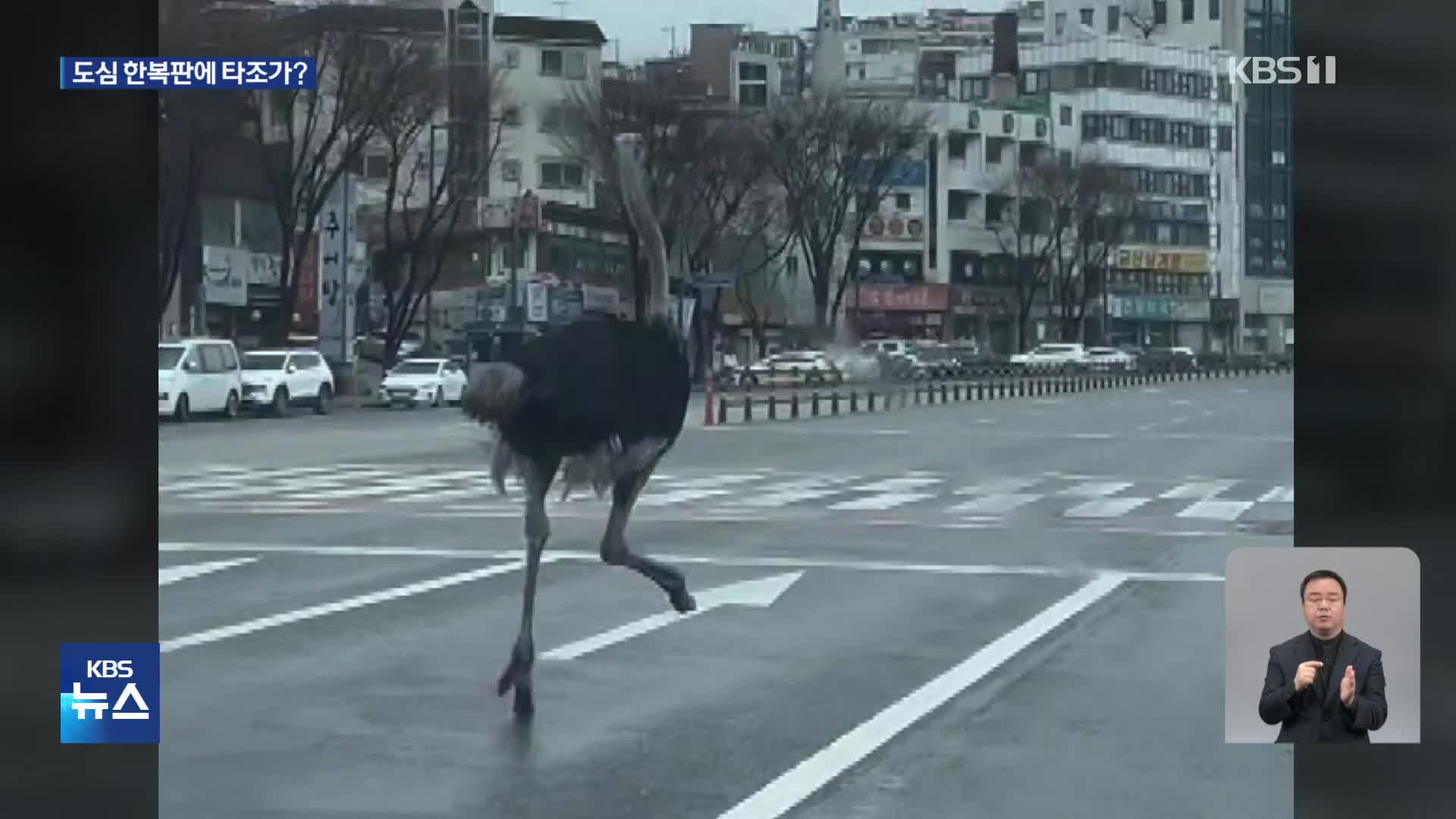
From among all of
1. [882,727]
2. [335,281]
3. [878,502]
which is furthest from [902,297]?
[878,502]

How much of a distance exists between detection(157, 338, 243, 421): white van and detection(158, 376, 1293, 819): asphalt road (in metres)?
0.15

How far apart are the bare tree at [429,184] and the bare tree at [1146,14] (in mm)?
1501

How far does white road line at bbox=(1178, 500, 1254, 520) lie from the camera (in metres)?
14.2

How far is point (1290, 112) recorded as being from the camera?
11.6 ft

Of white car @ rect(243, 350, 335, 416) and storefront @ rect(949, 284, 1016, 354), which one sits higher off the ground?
storefront @ rect(949, 284, 1016, 354)

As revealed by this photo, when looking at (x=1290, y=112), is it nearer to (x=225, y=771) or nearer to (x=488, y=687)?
(x=225, y=771)

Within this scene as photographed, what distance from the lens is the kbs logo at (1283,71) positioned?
11.3ft

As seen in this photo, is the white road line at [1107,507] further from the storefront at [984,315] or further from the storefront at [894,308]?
the storefront at [894,308]

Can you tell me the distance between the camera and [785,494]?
16.7m

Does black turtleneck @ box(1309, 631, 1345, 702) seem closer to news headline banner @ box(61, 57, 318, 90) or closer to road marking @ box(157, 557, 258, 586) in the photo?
news headline banner @ box(61, 57, 318, 90)

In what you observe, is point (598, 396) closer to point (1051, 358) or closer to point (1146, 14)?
point (1146, 14)

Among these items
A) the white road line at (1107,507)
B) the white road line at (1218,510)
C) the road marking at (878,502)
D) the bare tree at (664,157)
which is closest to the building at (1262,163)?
the bare tree at (664,157)

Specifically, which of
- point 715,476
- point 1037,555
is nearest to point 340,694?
point 1037,555

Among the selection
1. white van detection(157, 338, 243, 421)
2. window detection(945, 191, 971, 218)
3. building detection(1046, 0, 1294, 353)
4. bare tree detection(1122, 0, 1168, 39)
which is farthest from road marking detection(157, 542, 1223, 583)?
building detection(1046, 0, 1294, 353)
